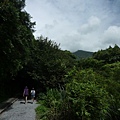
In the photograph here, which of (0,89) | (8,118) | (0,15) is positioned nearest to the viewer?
(8,118)

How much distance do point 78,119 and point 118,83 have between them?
3.32 metres

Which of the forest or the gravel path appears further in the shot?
the gravel path

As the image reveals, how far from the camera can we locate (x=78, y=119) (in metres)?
10.4

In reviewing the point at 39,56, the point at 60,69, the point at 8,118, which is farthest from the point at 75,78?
the point at 39,56

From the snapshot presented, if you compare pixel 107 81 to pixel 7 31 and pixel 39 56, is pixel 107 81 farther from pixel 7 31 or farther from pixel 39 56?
pixel 39 56

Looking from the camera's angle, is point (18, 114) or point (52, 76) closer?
point (18, 114)

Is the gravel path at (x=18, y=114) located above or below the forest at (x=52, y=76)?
below

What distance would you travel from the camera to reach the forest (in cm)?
1016

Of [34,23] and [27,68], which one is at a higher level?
[34,23]

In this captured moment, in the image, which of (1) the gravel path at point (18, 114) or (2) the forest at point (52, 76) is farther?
(1) the gravel path at point (18, 114)

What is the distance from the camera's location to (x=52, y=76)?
27891 mm

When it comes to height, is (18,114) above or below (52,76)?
below

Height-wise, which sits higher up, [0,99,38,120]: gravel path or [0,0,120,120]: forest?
[0,0,120,120]: forest

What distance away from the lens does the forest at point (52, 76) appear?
33.3 ft
